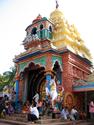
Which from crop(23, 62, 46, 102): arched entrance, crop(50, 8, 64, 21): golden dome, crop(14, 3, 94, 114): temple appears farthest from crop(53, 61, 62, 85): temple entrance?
crop(50, 8, 64, 21): golden dome

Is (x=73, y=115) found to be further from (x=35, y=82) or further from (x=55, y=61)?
(x=35, y=82)

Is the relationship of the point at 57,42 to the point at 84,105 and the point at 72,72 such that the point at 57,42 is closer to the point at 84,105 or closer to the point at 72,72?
the point at 72,72

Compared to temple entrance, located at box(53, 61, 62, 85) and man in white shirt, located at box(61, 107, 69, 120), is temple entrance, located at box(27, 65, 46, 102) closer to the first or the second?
temple entrance, located at box(53, 61, 62, 85)

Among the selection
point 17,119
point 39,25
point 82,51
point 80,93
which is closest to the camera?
point 17,119

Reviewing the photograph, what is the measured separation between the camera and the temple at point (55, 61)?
1644cm

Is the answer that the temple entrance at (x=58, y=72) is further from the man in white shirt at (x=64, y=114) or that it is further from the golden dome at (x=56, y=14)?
the golden dome at (x=56, y=14)

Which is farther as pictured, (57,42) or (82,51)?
(82,51)

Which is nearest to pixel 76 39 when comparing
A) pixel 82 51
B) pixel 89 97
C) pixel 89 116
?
pixel 82 51

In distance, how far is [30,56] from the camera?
57.3 ft

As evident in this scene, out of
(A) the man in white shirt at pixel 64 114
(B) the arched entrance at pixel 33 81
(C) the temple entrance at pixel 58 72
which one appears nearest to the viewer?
(A) the man in white shirt at pixel 64 114

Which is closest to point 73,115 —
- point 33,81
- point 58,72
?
point 58,72

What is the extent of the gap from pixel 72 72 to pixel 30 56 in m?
3.65

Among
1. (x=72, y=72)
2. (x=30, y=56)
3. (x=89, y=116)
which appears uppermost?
(x=30, y=56)

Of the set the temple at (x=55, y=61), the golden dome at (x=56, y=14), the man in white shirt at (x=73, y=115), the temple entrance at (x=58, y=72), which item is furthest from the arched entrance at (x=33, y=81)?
the golden dome at (x=56, y=14)
